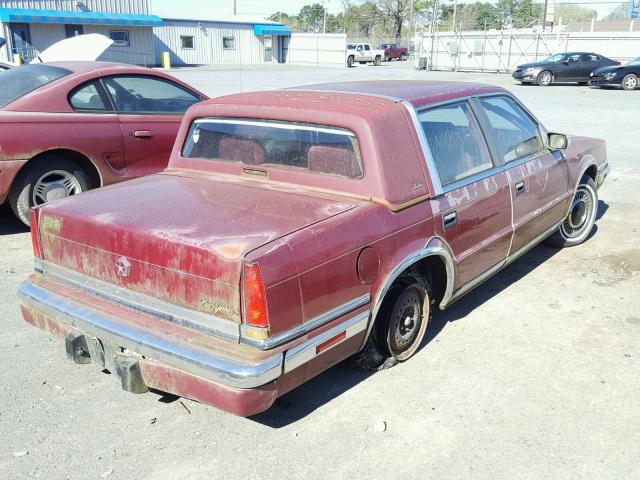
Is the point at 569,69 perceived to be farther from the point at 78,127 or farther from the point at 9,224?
the point at 9,224

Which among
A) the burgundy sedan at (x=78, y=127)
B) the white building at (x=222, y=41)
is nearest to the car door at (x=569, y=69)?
the burgundy sedan at (x=78, y=127)

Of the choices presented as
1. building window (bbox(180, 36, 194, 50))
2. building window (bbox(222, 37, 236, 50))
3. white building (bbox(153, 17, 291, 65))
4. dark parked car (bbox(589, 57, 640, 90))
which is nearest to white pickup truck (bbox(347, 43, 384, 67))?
white building (bbox(153, 17, 291, 65))

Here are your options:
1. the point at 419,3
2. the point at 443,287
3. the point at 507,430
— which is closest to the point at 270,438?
the point at 507,430

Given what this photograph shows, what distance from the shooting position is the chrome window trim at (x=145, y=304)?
9.43ft

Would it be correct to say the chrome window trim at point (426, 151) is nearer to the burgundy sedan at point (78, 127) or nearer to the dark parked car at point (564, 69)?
the burgundy sedan at point (78, 127)

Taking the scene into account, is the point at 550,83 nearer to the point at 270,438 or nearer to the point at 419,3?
the point at 270,438

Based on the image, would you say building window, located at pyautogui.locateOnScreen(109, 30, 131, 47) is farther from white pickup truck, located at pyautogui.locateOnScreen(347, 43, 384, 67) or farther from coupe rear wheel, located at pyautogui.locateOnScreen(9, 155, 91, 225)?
coupe rear wheel, located at pyautogui.locateOnScreen(9, 155, 91, 225)

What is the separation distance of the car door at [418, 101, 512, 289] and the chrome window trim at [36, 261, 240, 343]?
1473mm

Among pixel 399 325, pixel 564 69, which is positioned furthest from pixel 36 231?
pixel 564 69

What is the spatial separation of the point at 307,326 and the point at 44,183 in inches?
167

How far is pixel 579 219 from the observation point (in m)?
5.98

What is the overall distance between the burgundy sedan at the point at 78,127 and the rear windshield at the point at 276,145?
2.34 metres

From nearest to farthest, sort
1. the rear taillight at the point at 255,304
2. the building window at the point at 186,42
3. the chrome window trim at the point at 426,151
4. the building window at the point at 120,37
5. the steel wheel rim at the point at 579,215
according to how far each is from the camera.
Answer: the rear taillight at the point at 255,304 < the chrome window trim at the point at 426,151 < the steel wheel rim at the point at 579,215 < the building window at the point at 120,37 < the building window at the point at 186,42

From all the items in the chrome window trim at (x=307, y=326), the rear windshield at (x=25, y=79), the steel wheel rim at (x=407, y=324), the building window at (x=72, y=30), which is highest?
the building window at (x=72, y=30)
